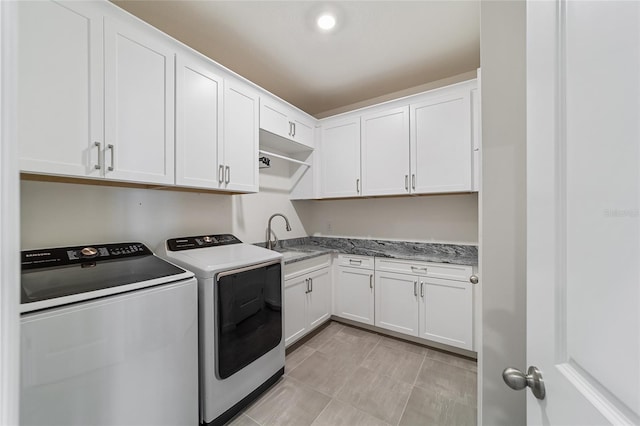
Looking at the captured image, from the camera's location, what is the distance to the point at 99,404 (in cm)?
102

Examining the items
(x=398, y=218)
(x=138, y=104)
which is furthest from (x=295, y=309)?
(x=138, y=104)

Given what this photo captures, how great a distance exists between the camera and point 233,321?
1.53m

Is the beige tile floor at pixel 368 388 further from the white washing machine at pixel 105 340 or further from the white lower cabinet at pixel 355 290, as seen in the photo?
the white washing machine at pixel 105 340

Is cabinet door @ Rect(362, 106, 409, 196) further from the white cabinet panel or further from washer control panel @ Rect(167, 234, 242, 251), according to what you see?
washer control panel @ Rect(167, 234, 242, 251)

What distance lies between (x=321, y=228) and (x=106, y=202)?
234 cm

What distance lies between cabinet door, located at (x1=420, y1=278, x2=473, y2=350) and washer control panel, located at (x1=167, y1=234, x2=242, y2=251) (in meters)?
1.89

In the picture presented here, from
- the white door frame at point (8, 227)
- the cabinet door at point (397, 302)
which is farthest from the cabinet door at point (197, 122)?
the cabinet door at point (397, 302)

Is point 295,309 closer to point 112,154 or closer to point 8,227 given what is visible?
point 112,154

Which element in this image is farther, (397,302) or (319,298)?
(319,298)

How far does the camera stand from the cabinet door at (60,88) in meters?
1.07

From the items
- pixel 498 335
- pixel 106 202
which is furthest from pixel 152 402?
pixel 498 335

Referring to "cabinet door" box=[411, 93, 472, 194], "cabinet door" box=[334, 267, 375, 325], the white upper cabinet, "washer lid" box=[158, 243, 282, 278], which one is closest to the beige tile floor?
"cabinet door" box=[334, 267, 375, 325]

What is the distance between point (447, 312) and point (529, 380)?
75.0 inches

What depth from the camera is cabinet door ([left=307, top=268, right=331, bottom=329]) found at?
8.29 feet
